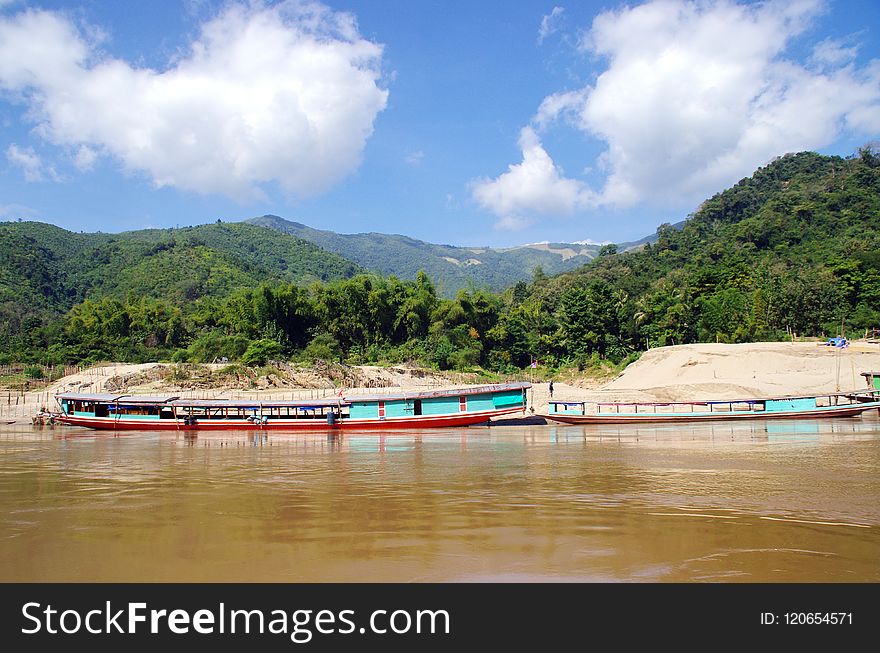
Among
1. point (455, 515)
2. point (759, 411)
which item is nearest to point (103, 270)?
point (759, 411)

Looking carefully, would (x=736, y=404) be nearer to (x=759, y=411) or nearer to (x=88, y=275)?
(x=759, y=411)

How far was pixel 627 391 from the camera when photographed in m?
Result: 43.7

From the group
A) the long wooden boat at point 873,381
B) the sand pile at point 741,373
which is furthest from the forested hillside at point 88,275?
the long wooden boat at point 873,381

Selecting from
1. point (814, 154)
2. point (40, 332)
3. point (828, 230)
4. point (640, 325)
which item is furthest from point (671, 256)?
point (40, 332)

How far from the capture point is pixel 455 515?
11391mm

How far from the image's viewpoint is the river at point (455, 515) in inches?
328

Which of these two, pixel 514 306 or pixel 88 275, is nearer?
pixel 514 306

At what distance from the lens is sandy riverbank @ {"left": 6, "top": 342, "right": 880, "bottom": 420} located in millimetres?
39844

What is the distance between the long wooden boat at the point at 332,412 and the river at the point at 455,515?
413 inches

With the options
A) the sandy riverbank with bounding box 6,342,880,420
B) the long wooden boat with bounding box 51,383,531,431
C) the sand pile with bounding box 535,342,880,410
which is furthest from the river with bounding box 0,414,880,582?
the sandy riverbank with bounding box 6,342,880,420

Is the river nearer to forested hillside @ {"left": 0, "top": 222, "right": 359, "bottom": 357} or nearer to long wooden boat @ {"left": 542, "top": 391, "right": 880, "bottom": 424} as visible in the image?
long wooden boat @ {"left": 542, "top": 391, "right": 880, "bottom": 424}

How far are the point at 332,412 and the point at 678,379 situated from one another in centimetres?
2624

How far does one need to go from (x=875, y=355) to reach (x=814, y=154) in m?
91.7

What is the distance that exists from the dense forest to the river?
3839cm
